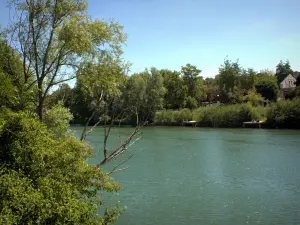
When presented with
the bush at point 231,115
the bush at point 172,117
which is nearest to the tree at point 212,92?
the bush at point 172,117

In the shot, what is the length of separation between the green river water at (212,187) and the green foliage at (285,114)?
1046 inches

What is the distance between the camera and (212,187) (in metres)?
20.4

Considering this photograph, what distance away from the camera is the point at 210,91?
352ft

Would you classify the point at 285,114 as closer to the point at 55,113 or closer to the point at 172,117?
the point at 172,117

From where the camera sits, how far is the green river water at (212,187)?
1516 cm

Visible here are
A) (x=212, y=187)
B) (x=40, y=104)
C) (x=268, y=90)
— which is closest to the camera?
(x=40, y=104)

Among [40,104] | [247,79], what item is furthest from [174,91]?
[40,104]

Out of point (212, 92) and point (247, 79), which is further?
point (212, 92)

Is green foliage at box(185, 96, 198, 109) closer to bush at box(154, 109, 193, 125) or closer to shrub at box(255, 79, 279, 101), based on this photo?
bush at box(154, 109, 193, 125)

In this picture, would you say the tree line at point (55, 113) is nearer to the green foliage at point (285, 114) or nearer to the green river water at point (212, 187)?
the green river water at point (212, 187)

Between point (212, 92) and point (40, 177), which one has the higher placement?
point (212, 92)

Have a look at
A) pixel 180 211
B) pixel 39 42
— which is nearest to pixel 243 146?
pixel 180 211

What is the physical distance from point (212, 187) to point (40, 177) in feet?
46.8

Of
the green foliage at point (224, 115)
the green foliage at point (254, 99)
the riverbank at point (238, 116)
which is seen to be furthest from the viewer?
the green foliage at point (254, 99)
